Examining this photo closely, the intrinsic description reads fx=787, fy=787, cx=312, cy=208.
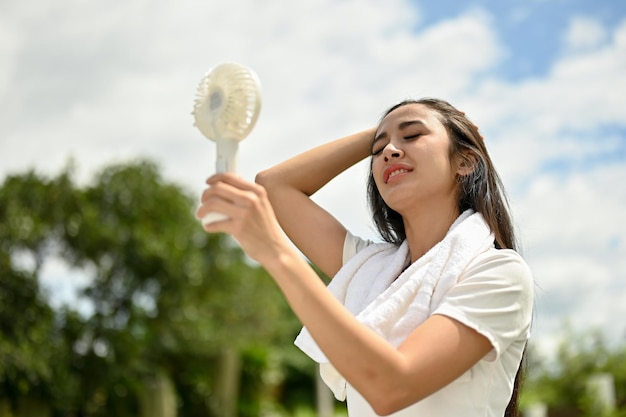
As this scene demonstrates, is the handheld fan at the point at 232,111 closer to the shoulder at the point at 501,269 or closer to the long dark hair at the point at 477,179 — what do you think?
the shoulder at the point at 501,269

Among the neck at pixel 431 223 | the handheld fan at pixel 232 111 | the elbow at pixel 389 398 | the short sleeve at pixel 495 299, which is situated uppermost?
the handheld fan at pixel 232 111

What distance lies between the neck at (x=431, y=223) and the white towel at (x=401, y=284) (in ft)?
0.16

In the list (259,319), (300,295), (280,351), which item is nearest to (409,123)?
(300,295)

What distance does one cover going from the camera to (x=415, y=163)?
5.49 ft

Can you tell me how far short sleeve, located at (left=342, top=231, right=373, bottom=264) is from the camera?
75.9 inches

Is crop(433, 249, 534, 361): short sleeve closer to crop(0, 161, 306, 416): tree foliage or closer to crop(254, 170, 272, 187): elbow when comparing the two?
crop(254, 170, 272, 187): elbow

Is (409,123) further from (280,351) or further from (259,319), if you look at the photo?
(280,351)

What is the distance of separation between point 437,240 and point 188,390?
1799cm

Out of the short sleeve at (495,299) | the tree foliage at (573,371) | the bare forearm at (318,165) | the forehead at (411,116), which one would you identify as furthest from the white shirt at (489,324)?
the tree foliage at (573,371)

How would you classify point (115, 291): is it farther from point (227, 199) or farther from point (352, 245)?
point (227, 199)

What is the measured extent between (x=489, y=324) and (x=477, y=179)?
46cm

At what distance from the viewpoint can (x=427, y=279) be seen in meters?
1.53

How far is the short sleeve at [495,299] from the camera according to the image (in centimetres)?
140

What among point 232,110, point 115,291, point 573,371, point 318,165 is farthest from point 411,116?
point 115,291
